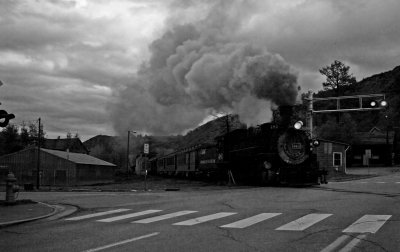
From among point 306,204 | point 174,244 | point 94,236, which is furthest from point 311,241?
point 306,204

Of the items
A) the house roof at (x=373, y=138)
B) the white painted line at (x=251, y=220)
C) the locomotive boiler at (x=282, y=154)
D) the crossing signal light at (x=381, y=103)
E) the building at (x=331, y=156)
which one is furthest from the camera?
the house roof at (x=373, y=138)

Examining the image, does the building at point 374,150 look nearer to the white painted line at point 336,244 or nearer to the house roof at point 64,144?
the house roof at point 64,144

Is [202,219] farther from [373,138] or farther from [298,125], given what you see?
[373,138]

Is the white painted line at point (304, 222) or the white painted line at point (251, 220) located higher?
the white painted line at point (304, 222)

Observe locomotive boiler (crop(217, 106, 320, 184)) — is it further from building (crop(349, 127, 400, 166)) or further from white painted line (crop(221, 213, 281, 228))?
building (crop(349, 127, 400, 166))

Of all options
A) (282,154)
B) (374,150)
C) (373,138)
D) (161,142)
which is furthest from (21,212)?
(373,138)

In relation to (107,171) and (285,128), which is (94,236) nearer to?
(285,128)

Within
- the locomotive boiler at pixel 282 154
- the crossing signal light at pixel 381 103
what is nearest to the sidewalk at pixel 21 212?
the locomotive boiler at pixel 282 154

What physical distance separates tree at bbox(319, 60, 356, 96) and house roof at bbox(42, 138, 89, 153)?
53405mm

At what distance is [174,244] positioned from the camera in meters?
Result: 7.87

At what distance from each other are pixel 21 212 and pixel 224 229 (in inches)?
262

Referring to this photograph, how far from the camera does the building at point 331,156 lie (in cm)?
4966

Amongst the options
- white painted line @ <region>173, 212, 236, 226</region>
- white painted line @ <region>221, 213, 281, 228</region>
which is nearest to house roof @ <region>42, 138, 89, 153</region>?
white painted line @ <region>173, 212, 236, 226</region>

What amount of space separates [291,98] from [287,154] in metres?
3.18
